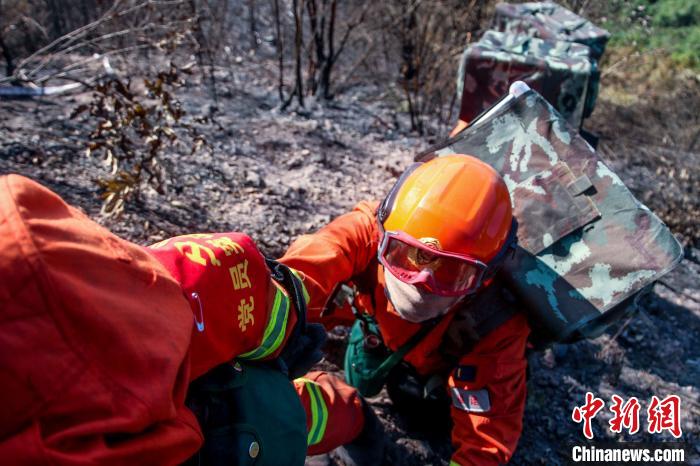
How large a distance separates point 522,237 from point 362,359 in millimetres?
837

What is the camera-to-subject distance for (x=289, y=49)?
6.31m

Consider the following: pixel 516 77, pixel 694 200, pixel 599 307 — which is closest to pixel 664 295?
pixel 694 200

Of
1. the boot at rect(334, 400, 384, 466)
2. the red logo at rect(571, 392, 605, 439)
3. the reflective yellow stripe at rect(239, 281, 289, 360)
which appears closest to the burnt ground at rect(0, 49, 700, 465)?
the red logo at rect(571, 392, 605, 439)

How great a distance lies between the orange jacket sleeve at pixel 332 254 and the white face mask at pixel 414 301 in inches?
6.1

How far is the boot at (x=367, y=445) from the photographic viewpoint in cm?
211

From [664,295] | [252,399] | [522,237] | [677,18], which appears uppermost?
[252,399]

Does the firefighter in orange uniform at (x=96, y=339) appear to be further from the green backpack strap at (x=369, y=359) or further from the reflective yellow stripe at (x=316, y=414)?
the green backpack strap at (x=369, y=359)

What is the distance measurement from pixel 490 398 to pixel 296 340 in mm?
803

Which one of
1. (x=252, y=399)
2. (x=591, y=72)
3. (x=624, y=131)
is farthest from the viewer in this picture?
(x=624, y=131)

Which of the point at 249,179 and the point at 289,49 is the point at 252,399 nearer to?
the point at 249,179

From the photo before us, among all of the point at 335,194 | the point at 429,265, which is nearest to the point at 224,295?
the point at 429,265

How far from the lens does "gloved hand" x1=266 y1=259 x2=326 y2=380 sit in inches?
56.6

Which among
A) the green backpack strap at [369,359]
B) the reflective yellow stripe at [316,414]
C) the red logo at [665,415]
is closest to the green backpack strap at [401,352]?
the green backpack strap at [369,359]

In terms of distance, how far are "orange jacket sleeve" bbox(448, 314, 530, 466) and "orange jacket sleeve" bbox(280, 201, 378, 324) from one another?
0.54 metres
